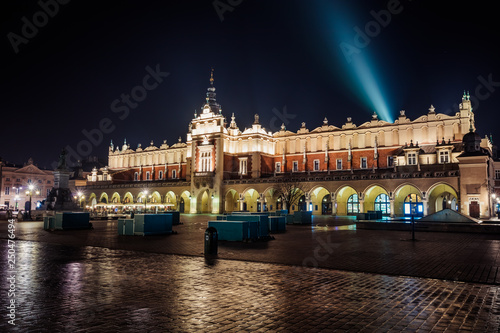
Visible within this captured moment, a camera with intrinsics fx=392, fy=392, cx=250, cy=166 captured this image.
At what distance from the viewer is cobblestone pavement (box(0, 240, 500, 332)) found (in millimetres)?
5598

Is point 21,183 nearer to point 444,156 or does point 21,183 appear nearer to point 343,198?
point 343,198

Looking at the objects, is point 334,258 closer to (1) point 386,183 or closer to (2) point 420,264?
(2) point 420,264

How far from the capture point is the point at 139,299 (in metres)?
7.05

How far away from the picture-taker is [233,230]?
18031 mm

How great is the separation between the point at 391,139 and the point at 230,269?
50.1m

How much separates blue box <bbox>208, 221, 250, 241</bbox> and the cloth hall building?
3080cm

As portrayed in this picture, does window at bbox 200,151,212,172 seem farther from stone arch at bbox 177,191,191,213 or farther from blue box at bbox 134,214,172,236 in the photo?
blue box at bbox 134,214,172,236

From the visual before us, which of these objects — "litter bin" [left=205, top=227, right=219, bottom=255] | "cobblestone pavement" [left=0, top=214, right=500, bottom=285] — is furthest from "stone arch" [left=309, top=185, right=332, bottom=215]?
"litter bin" [left=205, top=227, right=219, bottom=255]

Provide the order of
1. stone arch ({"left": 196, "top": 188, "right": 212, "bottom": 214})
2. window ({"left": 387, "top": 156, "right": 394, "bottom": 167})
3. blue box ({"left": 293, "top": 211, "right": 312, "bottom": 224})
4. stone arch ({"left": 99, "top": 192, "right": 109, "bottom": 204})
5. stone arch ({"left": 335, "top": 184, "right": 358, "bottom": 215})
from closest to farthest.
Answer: blue box ({"left": 293, "top": 211, "right": 312, "bottom": 224}) < stone arch ({"left": 335, "top": 184, "right": 358, "bottom": 215}) < window ({"left": 387, "top": 156, "right": 394, "bottom": 167}) < stone arch ({"left": 196, "top": 188, "right": 212, "bottom": 214}) < stone arch ({"left": 99, "top": 192, "right": 109, "bottom": 204})

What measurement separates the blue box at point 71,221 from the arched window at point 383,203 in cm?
3602

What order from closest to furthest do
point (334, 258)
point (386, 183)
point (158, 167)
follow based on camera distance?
point (334, 258), point (386, 183), point (158, 167)

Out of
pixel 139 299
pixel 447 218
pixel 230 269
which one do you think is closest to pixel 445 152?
pixel 447 218

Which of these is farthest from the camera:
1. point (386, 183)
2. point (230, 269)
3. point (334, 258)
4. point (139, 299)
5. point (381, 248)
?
point (386, 183)

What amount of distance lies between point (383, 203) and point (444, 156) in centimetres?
938
